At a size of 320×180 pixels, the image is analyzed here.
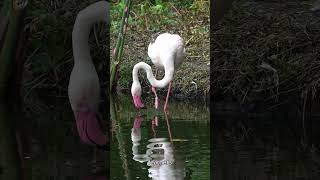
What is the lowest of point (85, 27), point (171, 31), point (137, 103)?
point (137, 103)

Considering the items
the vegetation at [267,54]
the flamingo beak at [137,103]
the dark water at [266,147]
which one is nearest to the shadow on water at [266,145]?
the dark water at [266,147]

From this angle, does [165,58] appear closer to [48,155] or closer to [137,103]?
[137,103]

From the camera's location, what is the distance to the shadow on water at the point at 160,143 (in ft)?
15.1

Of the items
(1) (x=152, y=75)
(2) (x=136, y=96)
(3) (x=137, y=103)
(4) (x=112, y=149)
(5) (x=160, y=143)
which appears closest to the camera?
(4) (x=112, y=149)

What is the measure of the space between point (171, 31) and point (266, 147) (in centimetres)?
635

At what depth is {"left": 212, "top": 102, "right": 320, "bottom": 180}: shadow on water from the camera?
464cm

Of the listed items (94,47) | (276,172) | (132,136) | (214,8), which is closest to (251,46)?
(214,8)

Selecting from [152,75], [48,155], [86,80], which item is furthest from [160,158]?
[152,75]

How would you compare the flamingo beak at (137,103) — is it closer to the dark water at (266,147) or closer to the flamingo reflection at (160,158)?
the dark water at (266,147)

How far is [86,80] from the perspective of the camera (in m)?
3.72

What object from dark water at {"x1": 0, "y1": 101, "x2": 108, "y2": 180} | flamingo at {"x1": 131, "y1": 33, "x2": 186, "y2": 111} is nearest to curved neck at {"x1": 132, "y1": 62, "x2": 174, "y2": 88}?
flamingo at {"x1": 131, "y1": 33, "x2": 186, "y2": 111}

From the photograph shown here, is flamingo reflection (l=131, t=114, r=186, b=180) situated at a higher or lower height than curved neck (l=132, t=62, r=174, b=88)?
lower

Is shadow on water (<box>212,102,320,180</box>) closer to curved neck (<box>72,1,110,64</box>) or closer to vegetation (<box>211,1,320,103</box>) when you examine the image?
vegetation (<box>211,1,320,103</box>)

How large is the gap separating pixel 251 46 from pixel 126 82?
81.5 inches
